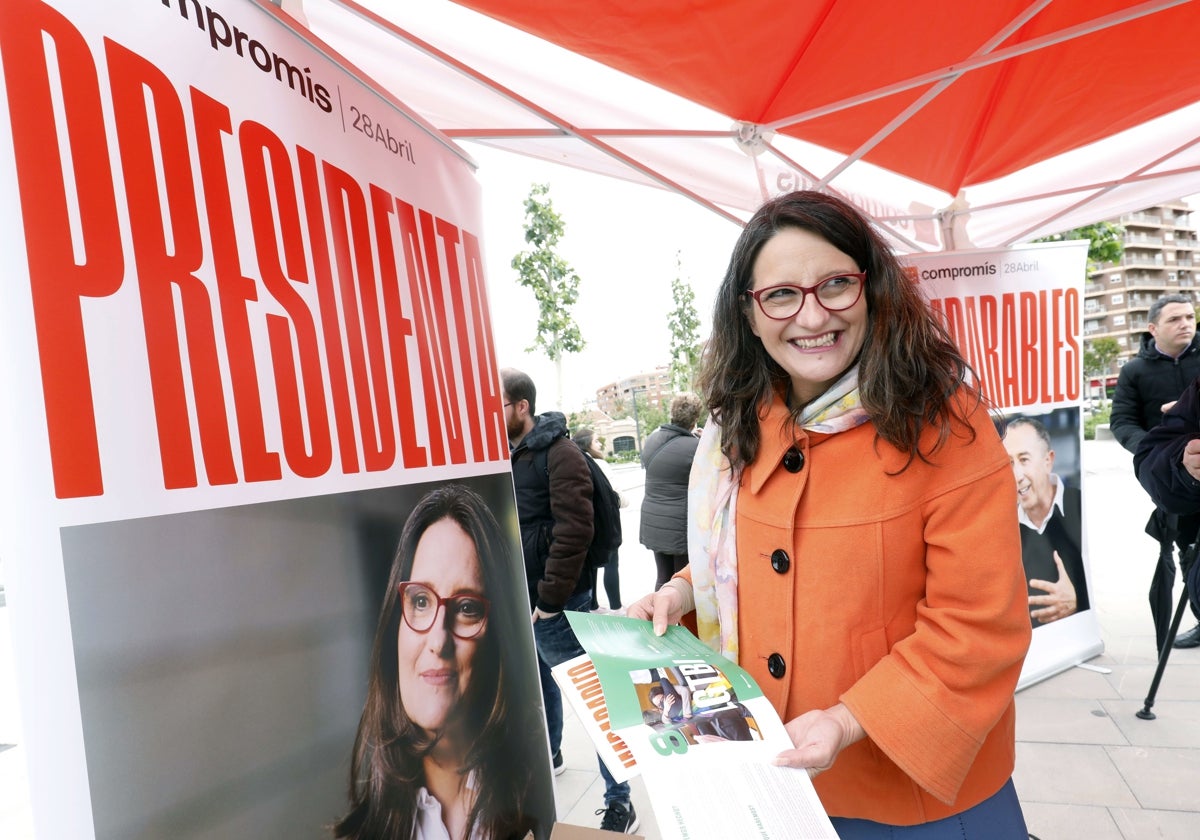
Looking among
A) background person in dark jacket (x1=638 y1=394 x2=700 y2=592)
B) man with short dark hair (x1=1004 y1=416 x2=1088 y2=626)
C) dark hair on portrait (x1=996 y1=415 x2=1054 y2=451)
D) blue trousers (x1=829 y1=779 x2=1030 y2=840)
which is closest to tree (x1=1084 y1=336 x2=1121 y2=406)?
man with short dark hair (x1=1004 y1=416 x2=1088 y2=626)

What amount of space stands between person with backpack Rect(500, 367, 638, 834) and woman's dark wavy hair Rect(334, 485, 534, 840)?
A: 1223 mm

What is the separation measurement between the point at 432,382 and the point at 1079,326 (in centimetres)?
388

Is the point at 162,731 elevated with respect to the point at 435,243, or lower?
lower

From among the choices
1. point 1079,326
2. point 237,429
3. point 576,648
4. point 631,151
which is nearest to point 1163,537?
point 1079,326

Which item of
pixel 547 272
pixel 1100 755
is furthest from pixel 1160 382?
pixel 547 272

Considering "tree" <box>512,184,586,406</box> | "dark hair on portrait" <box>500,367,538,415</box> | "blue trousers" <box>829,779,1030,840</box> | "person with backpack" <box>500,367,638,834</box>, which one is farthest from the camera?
"tree" <box>512,184,586,406</box>

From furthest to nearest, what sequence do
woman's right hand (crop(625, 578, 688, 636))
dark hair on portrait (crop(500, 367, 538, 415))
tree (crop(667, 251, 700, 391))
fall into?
tree (crop(667, 251, 700, 391)), dark hair on portrait (crop(500, 367, 538, 415)), woman's right hand (crop(625, 578, 688, 636))

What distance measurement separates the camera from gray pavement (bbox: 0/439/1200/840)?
282 cm

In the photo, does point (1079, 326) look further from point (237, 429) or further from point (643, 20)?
point (237, 429)

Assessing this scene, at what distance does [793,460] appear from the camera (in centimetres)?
139

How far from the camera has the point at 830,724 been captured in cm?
116

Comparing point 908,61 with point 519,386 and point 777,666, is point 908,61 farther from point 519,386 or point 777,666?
point 777,666

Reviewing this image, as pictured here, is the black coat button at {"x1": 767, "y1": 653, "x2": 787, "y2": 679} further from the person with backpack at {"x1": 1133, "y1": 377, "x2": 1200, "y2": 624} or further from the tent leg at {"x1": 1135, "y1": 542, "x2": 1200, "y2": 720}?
the tent leg at {"x1": 1135, "y1": 542, "x2": 1200, "y2": 720}

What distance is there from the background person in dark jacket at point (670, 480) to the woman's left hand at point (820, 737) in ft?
9.98
